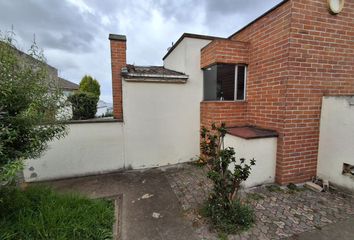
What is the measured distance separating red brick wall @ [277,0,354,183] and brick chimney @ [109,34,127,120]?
406 cm

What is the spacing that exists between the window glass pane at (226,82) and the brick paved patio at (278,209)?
2.47m

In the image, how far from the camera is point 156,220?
2541 millimetres

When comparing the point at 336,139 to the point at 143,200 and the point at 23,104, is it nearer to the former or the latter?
the point at 143,200

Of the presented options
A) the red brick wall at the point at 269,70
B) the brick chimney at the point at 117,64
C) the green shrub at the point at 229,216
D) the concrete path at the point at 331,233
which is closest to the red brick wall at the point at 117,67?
the brick chimney at the point at 117,64

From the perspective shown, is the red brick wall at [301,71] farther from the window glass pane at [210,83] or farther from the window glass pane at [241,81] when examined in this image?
the window glass pane at [210,83]

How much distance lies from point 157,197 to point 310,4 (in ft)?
16.2

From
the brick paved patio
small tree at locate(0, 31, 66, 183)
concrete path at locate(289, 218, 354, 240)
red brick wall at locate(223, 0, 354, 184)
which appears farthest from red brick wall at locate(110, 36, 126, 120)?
concrete path at locate(289, 218, 354, 240)

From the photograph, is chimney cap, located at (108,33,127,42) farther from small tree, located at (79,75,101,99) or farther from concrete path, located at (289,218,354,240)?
small tree, located at (79,75,101,99)

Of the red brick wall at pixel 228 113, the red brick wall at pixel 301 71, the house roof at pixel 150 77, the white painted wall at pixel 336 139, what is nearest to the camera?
the white painted wall at pixel 336 139

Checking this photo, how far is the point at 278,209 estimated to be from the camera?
2.68 meters

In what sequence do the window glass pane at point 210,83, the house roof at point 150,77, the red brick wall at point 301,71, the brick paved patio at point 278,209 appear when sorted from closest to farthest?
the brick paved patio at point 278,209 < the red brick wall at point 301,71 < the house roof at point 150,77 < the window glass pane at point 210,83

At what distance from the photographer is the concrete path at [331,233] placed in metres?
2.09

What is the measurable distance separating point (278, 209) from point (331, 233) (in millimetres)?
650

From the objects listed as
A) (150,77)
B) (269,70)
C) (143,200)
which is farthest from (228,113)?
(143,200)
